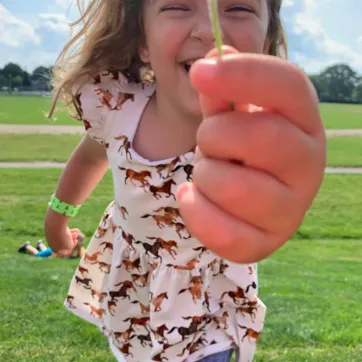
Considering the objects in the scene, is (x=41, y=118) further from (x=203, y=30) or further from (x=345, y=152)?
(x=203, y=30)

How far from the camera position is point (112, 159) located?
217cm

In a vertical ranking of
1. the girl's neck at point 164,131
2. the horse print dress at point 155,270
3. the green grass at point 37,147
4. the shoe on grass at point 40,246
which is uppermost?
the girl's neck at point 164,131

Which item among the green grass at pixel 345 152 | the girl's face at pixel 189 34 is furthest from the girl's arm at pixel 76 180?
the green grass at pixel 345 152

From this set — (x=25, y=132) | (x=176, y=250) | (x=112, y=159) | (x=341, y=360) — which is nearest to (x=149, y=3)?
(x=112, y=159)

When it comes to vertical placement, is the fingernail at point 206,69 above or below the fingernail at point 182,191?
above

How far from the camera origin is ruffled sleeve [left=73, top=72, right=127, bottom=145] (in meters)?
2.22

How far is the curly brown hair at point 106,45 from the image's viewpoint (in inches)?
87.2

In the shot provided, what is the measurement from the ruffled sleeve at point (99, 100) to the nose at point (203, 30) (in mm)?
692

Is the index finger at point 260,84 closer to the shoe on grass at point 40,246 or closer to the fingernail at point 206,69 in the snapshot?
the fingernail at point 206,69

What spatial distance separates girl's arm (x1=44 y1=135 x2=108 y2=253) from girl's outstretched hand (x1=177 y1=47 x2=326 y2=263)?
69.7 inches

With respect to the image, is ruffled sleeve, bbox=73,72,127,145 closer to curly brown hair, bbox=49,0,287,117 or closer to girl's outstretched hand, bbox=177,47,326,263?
curly brown hair, bbox=49,0,287,117

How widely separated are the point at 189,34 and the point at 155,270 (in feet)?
2.80

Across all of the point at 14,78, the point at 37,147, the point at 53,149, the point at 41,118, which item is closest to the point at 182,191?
the point at 53,149

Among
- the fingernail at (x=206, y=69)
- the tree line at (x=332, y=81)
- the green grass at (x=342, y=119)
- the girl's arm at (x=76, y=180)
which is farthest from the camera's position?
the tree line at (x=332, y=81)
